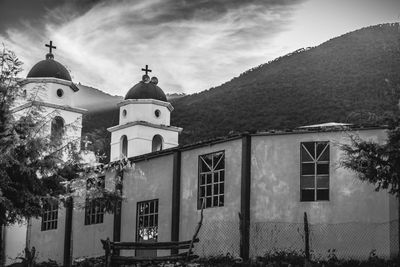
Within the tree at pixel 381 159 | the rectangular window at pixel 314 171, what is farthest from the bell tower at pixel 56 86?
the tree at pixel 381 159

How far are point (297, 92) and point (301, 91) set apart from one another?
423 millimetres

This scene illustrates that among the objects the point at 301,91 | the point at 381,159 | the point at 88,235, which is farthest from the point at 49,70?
the point at 301,91

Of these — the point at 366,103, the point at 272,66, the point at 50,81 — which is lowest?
the point at 50,81

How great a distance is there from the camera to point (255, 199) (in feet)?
89.3

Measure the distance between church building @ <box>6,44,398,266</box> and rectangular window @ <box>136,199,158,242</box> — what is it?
40mm

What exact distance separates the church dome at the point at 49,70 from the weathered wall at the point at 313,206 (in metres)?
14.2

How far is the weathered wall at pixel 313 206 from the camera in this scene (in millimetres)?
25406

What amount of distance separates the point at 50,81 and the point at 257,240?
1588cm

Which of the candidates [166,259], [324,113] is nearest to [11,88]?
[166,259]

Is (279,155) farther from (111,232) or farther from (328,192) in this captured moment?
(111,232)

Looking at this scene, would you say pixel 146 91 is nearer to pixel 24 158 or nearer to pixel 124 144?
pixel 124 144

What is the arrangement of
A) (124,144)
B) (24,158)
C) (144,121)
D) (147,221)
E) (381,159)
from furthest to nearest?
(124,144), (144,121), (147,221), (24,158), (381,159)

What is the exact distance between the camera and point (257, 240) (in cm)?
2655

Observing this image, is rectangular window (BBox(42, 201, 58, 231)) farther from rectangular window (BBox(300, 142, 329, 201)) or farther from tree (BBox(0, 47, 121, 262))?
rectangular window (BBox(300, 142, 329, 201))
